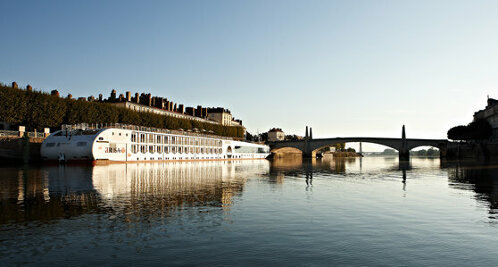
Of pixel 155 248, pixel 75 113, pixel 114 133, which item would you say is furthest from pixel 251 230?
pixel 75 113

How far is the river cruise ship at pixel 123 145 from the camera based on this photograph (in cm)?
7019

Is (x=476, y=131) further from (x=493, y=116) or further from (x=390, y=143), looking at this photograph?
(x=390, y=143)

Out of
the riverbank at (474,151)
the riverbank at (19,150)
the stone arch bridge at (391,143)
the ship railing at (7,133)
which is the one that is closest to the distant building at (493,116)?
the riverbank at (474,151)

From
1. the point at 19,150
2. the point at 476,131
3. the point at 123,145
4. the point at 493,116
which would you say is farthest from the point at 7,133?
the point at 493,116

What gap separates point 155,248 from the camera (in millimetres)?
12234

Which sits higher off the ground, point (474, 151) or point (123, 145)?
point (123, 145)

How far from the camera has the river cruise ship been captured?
70188 millimetres

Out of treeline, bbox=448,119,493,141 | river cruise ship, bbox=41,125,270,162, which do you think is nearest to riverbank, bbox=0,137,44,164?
river cruise ship, bbox=41,125,270,162

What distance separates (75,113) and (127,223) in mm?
85605

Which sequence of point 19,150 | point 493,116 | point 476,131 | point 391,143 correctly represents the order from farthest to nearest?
point 391,143
point 493,116
point 476,131
point 19,150

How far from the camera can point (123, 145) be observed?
3100 inches

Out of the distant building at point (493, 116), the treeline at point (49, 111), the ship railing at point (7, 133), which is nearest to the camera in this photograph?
the ship railing at point (7, 133)

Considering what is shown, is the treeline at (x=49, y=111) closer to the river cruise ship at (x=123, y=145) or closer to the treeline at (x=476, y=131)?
the river cruise ship at (x=123, y=145)

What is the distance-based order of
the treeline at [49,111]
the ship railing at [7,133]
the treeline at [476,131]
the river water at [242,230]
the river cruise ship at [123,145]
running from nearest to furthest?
1. the river water at [242,230]
2. the river cruise ship at [123,145]
3. the ship railing at [7,133]
4. the treeline at [49,111]
5. the treeline at [476,131]
